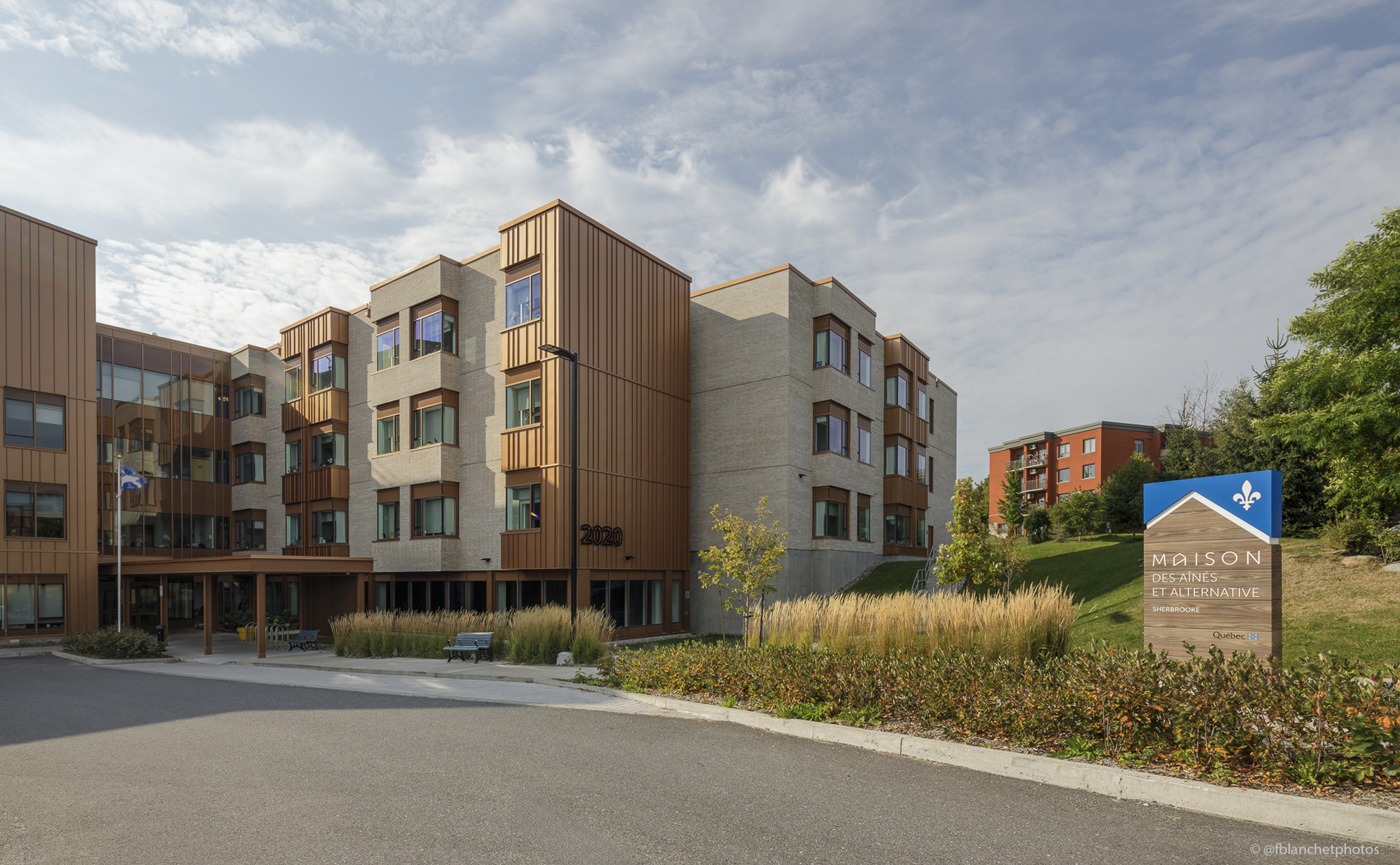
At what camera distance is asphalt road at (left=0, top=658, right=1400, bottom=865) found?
19.7 feet

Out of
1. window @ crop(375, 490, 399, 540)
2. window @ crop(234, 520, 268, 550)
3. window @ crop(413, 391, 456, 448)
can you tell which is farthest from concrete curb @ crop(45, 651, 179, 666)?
window @ crop(234, 520, 268, 550)

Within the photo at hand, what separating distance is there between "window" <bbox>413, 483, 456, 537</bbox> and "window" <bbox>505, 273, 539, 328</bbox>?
691cm

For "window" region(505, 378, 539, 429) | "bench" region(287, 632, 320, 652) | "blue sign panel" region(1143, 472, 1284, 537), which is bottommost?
"bench" region(287, 632, 320, 652)

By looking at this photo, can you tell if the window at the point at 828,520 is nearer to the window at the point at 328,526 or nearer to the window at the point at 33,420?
the window at the point at 328,526

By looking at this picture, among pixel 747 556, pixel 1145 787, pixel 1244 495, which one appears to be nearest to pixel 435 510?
pixel 747 556

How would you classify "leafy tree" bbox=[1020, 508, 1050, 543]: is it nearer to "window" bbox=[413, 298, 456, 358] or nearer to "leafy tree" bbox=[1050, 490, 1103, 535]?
"leafy tree" bbox=[1050, 490, 1103, 535]

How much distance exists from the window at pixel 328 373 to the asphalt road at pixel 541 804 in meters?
26.3

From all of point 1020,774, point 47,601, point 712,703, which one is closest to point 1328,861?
point 1020,774

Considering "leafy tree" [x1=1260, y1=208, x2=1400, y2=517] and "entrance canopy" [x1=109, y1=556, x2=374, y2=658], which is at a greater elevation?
"leafy tree" [x1=1260, y1=208, x2=1400, y2=517]

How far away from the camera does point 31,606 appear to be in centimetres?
3206

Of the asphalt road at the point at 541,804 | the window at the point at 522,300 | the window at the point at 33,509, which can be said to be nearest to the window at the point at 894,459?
the window at the point at 522,300

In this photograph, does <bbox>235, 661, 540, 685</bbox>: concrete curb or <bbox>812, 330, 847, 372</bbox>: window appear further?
<bbox>812, 330, 847, 372</bbox>: window

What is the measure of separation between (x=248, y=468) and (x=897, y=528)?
1333 inches

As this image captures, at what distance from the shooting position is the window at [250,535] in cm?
4147
